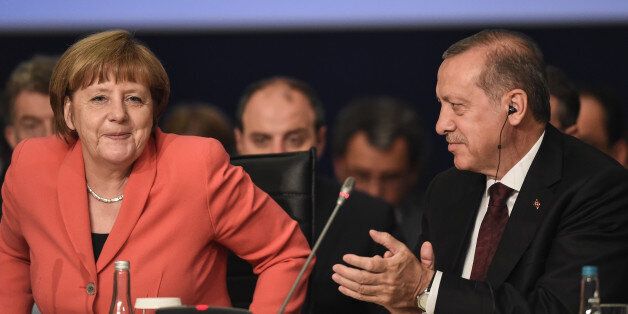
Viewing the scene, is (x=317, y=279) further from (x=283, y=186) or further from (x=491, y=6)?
(x=491, y=6)

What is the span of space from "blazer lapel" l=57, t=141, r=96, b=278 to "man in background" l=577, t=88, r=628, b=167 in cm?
264

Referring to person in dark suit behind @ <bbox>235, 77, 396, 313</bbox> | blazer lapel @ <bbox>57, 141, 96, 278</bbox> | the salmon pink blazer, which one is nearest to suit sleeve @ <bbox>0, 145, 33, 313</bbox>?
the salmon pink blazer

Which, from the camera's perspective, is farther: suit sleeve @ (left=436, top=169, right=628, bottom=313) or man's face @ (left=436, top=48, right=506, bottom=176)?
man's face @ (left=436, top=48, right=506, bottom=176)

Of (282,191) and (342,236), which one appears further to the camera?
(342,236)

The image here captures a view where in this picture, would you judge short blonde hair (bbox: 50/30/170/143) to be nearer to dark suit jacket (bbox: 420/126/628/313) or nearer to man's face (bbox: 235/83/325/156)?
dark suit jacket (bbox: 420/126/628/313)

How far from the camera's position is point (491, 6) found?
6.30 metres

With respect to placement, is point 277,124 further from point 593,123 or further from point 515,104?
point 515,104

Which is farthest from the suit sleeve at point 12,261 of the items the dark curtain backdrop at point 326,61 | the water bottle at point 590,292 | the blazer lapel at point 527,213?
the dark curtain backdrop at point 326,61

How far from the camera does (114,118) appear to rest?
11.2 feet

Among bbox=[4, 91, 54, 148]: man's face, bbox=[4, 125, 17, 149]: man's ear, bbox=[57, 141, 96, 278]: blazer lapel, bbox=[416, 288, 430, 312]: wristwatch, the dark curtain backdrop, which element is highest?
the dark curtain backdrop

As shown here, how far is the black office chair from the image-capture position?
12.1ft

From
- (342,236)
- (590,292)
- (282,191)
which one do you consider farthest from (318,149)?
(590,292)

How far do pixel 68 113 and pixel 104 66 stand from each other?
0.21 metres

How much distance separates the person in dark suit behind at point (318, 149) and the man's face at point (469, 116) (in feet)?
2.65
